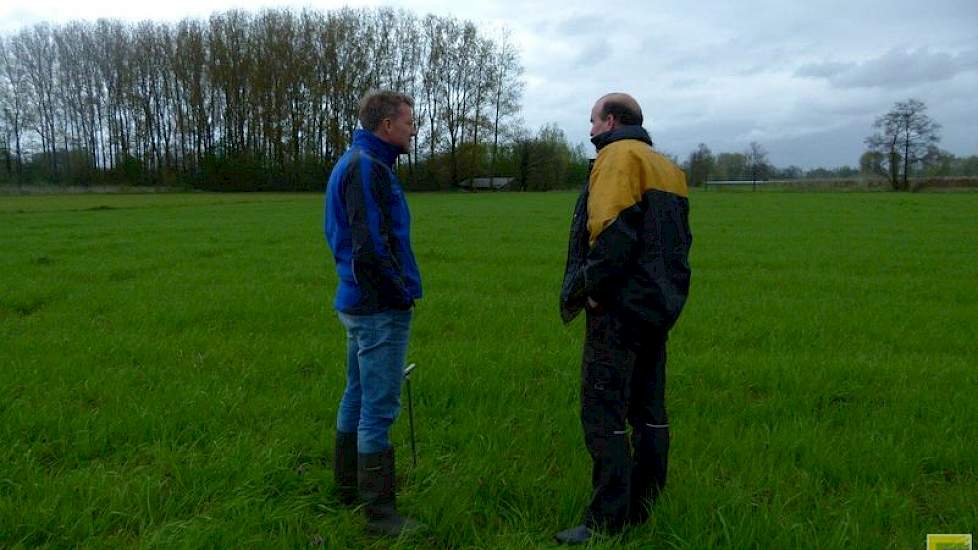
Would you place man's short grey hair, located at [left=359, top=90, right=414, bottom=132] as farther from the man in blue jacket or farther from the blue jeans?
the blue jeans

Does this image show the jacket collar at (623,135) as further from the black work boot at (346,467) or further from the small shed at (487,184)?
the small shed at (487,184)

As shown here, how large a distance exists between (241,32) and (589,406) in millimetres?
66032

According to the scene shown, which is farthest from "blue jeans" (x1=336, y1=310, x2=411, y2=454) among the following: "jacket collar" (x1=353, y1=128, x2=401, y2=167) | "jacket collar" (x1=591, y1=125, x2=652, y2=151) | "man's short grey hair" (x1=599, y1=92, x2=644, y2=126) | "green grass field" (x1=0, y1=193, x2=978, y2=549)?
"man's short grey hair" (x1=599, y1=92, x2=644, y2=126)

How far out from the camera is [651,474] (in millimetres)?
3107

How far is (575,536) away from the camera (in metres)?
2.95

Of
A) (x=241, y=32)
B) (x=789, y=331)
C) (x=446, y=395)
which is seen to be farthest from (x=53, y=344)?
(x=241, y=32)

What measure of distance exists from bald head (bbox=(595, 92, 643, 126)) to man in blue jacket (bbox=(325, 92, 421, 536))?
86 centimetres

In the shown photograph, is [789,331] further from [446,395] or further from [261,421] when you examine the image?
[261,421]

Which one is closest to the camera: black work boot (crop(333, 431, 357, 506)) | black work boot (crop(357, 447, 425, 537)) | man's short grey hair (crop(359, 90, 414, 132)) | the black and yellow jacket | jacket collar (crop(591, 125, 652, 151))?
the black and yellow jacket

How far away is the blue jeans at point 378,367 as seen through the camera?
299 centimetres

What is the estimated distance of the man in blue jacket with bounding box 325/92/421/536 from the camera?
2.88m

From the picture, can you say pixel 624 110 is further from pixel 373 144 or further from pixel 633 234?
pixel 373 144

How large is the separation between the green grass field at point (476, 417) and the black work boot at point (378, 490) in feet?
0.35

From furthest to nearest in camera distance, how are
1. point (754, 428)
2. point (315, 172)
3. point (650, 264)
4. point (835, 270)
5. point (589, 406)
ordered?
point (315, 172) < point (835, 270) < point (754, 428) < point (589, 406) < point (650, 264)
